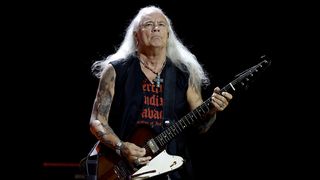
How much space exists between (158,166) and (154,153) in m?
0.09

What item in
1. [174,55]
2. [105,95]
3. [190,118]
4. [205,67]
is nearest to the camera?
[190,118]

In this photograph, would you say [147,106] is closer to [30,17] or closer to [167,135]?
[167,135]

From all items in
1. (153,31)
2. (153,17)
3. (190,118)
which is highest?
(153,17)

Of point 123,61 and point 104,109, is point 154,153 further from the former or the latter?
point 123,61

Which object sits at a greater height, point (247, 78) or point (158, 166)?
point (247, 78)

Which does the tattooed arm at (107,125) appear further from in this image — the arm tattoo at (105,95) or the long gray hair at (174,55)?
the long gray hair at (174,55)

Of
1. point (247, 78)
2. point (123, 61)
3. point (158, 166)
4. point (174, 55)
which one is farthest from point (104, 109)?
point (247, 78)

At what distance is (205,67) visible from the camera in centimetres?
513

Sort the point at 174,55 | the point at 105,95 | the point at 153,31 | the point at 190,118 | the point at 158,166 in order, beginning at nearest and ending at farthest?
the point at 158,166
the point at 190,118
the point at 105,95
the point at 153,31
the point at 174,55

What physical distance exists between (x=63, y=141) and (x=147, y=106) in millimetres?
2457

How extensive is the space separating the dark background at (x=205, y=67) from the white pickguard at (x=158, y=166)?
1.92m

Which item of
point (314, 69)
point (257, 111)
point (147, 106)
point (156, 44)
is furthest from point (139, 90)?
point (314, 69)

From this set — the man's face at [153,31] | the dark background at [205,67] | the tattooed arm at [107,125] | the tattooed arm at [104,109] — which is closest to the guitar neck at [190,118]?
the tattooed arm at [107,125]

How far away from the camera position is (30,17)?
17.5 ft
